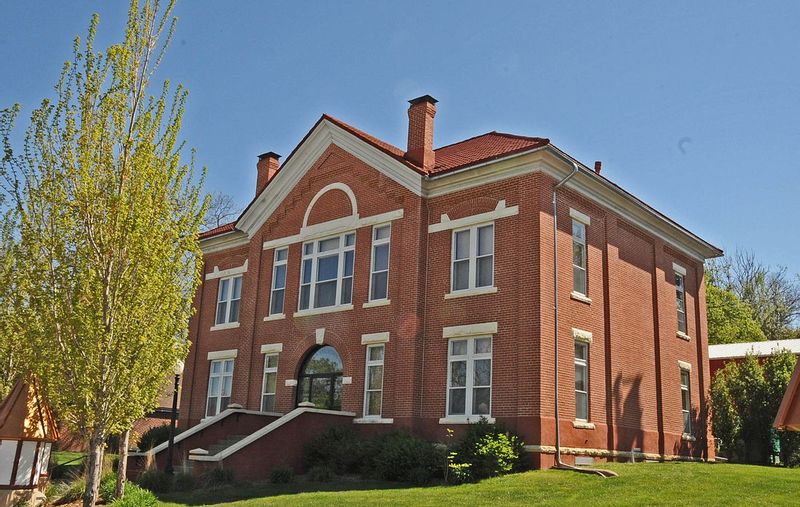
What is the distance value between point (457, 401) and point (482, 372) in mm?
1026

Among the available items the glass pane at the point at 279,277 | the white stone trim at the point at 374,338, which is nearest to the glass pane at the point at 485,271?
the white stone trim at the point at 374,338

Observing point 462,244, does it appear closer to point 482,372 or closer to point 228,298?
point 482,372

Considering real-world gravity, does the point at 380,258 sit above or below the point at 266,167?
below

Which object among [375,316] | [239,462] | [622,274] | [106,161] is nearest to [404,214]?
[375,316]

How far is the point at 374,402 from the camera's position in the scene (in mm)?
21781

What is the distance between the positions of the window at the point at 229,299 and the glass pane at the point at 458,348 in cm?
1022

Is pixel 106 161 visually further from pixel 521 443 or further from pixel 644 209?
pixel 644 209

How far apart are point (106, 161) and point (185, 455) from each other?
41.0 ft

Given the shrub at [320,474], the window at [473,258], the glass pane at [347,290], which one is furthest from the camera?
the glass pane at [347,290]

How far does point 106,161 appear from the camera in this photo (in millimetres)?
11812

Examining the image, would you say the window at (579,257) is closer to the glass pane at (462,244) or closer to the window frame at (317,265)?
the glass pane at (462,244)

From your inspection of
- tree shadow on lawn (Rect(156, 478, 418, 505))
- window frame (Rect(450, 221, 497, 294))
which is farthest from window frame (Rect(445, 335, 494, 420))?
tree shadow on lawn (Rect(156, 478, 418, 505))

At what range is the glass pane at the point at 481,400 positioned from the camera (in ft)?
64.0

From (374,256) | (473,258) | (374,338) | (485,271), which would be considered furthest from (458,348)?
(374,256)
